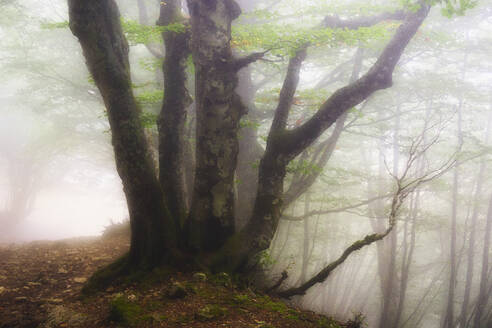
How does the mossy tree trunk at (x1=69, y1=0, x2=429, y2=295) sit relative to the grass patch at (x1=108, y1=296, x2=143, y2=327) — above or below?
above

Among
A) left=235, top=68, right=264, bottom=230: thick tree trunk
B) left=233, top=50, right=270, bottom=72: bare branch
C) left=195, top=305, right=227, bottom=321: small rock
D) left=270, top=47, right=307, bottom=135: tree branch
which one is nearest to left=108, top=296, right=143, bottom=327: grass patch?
left=195, top=305, right=227, bottom=321: small rock

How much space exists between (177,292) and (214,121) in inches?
93.1

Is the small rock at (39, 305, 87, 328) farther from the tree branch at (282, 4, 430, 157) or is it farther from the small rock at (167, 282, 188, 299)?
the tree branch at (282, 4, 430, 157)

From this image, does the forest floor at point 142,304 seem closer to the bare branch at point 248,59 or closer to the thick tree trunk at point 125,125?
the thick tree trunk at point 125,125

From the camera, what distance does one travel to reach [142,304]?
116 inches

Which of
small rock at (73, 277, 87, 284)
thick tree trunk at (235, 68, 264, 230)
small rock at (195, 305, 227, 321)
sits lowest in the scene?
small rock at (73, 277, 87, 284)

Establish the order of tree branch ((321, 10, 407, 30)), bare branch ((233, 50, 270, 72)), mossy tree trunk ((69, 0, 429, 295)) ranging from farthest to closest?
tree branch ((321, 10, 407, 30)), bare branch ((233, 50, 270, 72)), mossy tree trunk ((69, 0, 429, 295))

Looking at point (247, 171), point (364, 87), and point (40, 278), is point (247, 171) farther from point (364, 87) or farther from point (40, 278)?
point (40, 278)

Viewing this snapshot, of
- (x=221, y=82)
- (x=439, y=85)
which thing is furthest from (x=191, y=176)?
(x=439, y=85)

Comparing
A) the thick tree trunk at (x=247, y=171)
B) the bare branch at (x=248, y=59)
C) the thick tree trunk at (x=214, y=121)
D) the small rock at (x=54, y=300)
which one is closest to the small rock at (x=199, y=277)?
the thick tree trunk at (x=214, y=121)

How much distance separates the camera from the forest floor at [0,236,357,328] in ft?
8.61

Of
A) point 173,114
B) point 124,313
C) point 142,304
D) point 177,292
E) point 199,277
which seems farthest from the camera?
point 173,114

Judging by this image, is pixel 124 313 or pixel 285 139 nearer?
pixel 124 313

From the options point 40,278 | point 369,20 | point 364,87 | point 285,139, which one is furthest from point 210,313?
point 369,20
